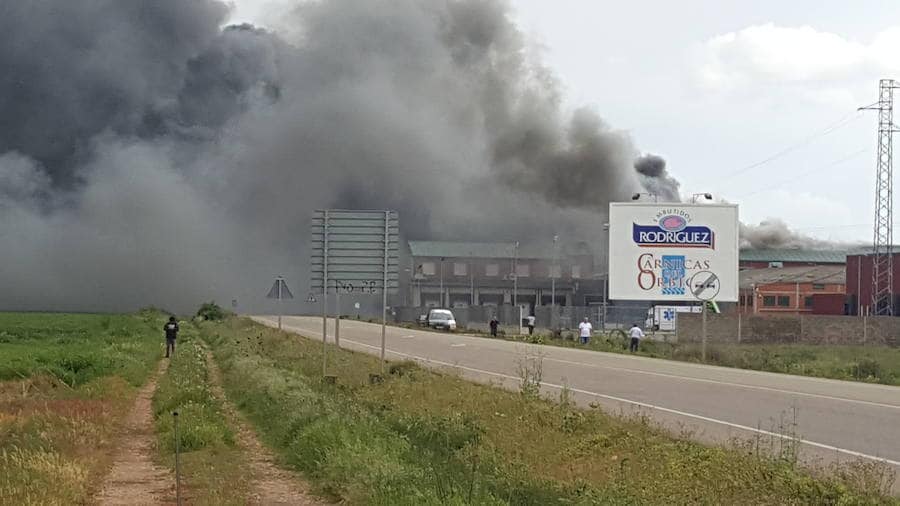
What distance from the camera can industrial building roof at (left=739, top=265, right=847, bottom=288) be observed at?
262 feet

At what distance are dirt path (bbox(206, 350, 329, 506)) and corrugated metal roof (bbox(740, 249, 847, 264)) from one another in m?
86.8

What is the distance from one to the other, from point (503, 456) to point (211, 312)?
77.0 m

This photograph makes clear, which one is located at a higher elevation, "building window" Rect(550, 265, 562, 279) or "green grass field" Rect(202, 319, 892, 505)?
"building window" Rect(550, 265, 562, 279)

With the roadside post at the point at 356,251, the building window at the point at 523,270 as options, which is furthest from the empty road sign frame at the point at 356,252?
the building window at the point at 523,270

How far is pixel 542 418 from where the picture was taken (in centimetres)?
1549

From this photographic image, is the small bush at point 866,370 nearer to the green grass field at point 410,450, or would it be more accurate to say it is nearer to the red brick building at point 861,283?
the green grass field at point 410,450

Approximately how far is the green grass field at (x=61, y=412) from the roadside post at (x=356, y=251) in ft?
16.9

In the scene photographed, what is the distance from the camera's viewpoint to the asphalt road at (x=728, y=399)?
15812 millimetres

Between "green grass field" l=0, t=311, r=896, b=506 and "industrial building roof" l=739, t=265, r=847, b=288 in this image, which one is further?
"industrial building roof" l=739, t=265, r=847, b=288

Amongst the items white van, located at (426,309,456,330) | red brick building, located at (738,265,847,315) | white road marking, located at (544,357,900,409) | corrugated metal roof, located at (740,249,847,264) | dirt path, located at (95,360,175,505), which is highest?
corrugated metal roof, located at (740,249,847,264)

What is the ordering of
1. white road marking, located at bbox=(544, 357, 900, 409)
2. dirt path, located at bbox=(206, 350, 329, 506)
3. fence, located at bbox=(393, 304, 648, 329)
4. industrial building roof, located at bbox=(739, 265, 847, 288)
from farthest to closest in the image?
industrial building roof, located at bbox=(739, 265, 847, 288), fence, located at bbox=(393, 304, 648, 329), white road marking, located at bbox=(544, 357, 900, 409), dirt path, located at bbox=(206, 350, 329, 506)

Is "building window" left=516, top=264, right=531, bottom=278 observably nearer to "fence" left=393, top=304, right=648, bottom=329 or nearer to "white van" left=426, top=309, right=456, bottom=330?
"fence" left=393, top=304, right=648, bottom=329

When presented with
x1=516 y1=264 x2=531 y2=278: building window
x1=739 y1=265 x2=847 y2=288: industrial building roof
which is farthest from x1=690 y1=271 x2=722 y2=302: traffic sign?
x1=516 y1=264 x2=531 y2=278: building window

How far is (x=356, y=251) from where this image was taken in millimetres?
23734
